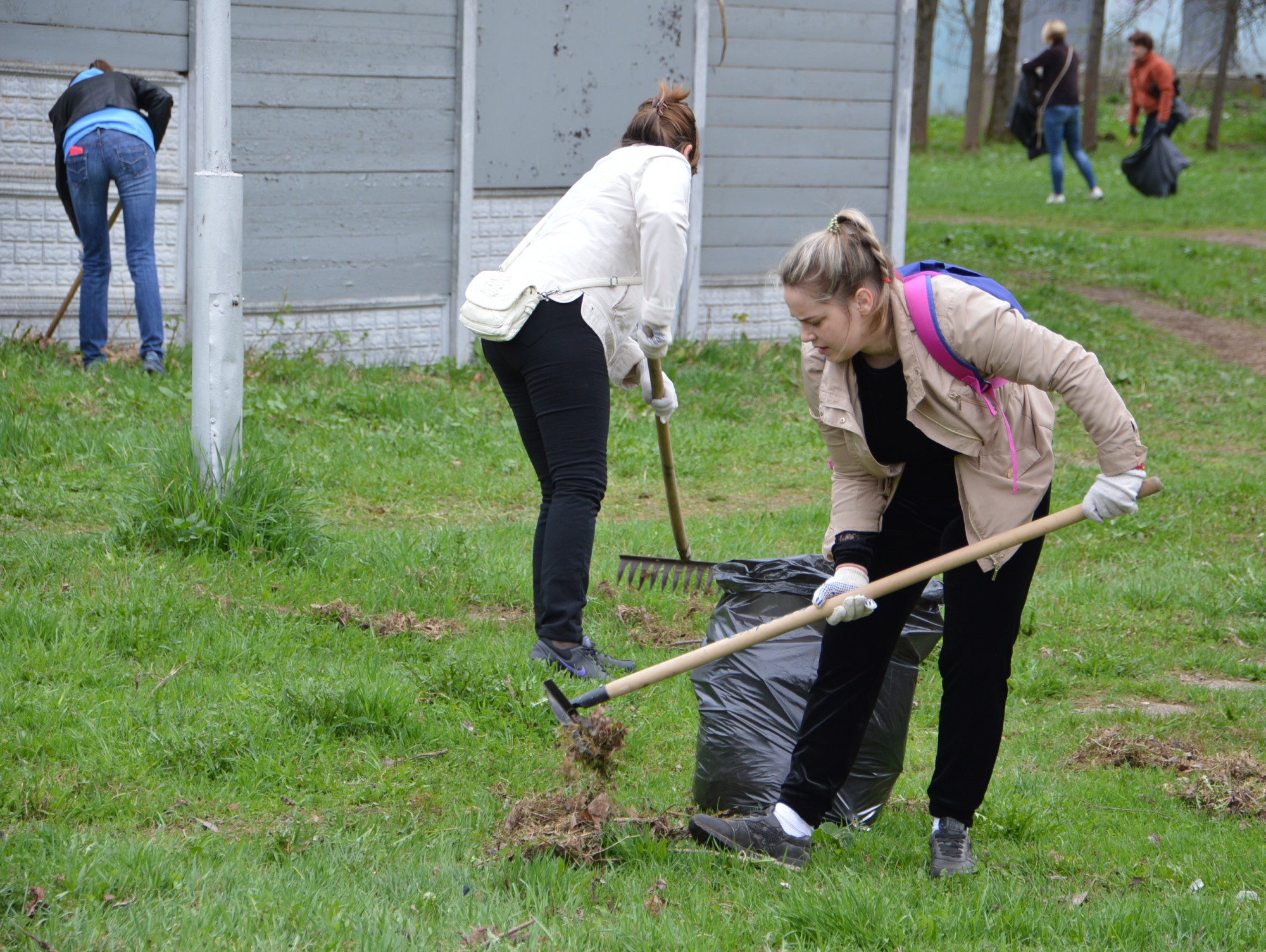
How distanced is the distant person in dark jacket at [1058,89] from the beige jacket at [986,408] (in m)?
13.8

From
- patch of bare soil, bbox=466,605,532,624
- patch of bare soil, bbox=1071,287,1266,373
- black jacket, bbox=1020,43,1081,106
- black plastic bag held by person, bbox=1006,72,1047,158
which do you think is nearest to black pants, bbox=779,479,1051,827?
patch of bare soil, bbox=466,605,532,624

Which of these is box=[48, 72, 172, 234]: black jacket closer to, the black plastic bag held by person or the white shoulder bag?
the white shoulder bag

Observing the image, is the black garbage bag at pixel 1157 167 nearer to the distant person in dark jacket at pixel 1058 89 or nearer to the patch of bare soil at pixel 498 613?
the distant person in dark jacket at pixel 1058 89

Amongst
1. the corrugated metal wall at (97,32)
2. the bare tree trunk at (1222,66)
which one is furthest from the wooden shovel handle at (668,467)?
the bare tree trunk at (1222,66)

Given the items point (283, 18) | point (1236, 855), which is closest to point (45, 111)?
A: point (283, 18)

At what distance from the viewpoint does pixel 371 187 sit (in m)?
8.61

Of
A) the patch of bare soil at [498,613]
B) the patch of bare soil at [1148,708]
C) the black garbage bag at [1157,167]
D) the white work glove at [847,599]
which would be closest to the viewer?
the white work glove at [847,599]

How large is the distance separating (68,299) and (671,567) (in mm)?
4385

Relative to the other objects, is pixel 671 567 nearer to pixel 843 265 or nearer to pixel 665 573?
pixel 665 573

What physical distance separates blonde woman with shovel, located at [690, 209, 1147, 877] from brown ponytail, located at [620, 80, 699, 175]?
1.37 metres

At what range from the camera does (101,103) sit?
7105mm

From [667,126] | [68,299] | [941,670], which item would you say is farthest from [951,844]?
[68,299]

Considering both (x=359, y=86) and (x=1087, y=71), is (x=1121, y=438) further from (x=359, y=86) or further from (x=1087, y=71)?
(x=1087, y=71)

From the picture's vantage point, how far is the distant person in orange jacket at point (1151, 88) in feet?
49.8
